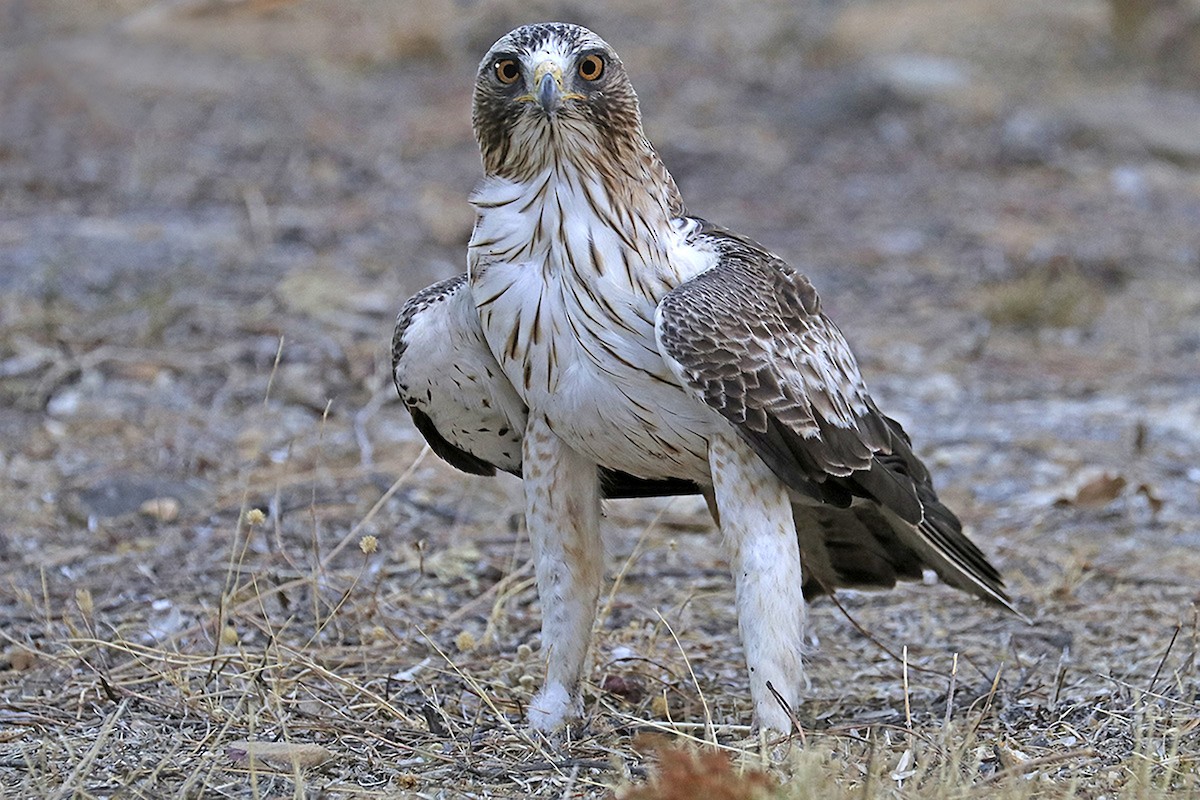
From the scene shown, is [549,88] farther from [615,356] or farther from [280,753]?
[280,753]

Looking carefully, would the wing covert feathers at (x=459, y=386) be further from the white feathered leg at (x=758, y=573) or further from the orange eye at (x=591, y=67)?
the orange eye at (x=591, y=67)

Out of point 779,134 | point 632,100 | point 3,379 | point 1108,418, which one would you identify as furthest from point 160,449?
point 779,134

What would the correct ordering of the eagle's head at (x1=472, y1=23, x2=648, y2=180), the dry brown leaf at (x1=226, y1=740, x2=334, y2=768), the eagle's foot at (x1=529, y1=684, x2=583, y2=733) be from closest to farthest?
the dry brown leaf at (x1=226, y1=740, x2=334, y2=768) < the eagle's head at (x1=472, y1=23, x2=648, y2=180) < the eagle's foot at (x1=529, y1=684, x2=583, y2=733)

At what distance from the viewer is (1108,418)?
7.73 m

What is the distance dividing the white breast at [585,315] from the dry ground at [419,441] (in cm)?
77

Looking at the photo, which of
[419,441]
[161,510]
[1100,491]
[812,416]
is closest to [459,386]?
[812,416]

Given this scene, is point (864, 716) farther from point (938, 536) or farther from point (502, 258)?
point (502, 258)

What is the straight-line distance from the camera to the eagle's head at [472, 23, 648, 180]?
3982mm

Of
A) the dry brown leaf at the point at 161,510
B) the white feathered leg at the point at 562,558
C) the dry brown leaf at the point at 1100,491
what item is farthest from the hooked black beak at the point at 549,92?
the dry brown leaf at the point at 1100,491

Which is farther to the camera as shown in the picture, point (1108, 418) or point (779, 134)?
point (779, 134)

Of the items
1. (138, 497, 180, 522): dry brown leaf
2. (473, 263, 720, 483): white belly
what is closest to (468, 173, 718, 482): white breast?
(473, 263, 720, 483): white belly

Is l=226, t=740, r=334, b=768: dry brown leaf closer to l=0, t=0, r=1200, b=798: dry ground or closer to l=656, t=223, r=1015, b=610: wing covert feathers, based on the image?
l=0, t=0, r=1200, b=798: dry ground

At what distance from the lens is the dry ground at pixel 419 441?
4141mm

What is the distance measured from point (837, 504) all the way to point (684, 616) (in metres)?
1.39
